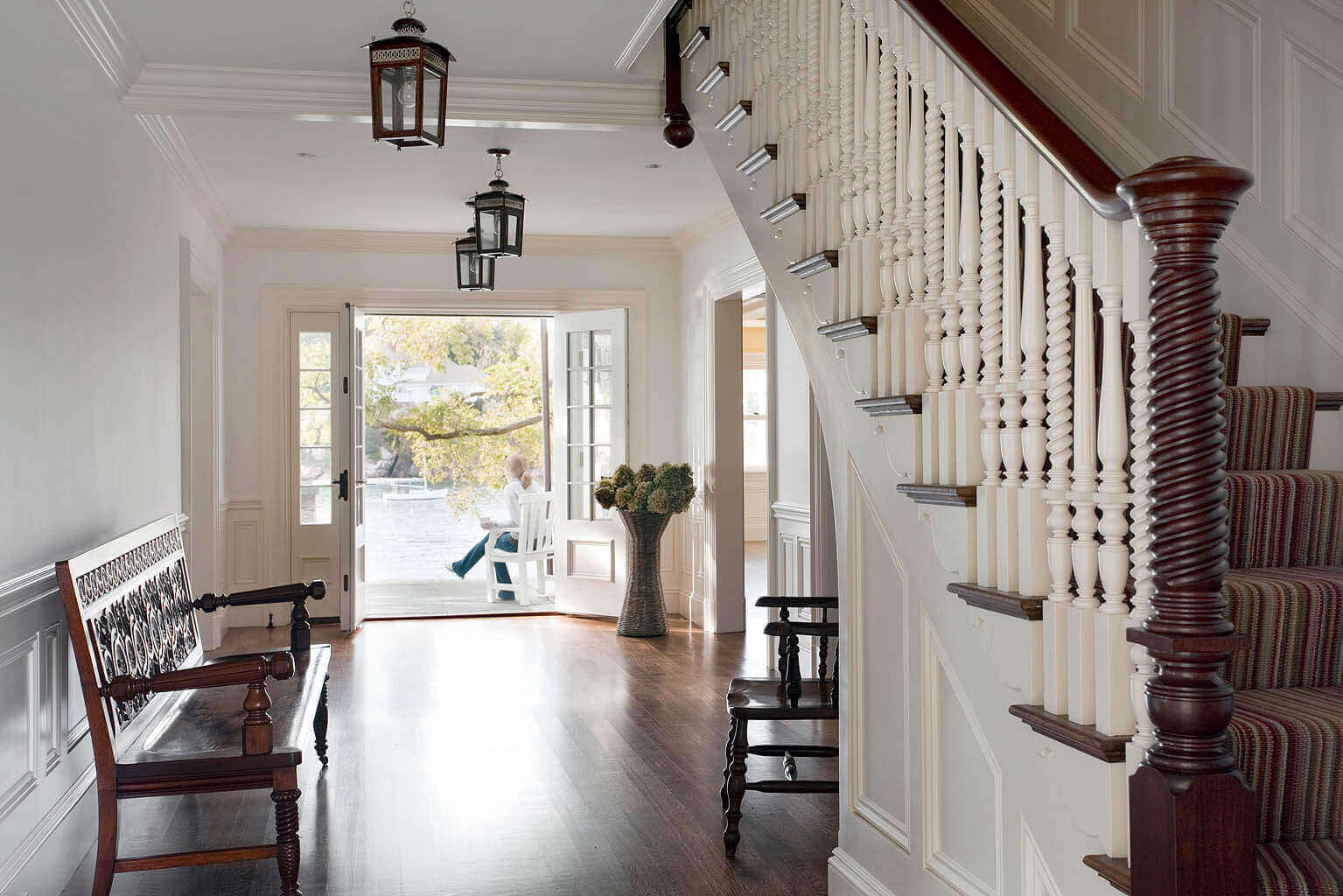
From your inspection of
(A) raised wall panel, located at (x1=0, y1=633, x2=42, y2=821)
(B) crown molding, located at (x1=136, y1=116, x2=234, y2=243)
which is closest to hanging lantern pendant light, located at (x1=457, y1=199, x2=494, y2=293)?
(B) crown molding, located at (x1=136, y1=116, x2=234, y2=243)

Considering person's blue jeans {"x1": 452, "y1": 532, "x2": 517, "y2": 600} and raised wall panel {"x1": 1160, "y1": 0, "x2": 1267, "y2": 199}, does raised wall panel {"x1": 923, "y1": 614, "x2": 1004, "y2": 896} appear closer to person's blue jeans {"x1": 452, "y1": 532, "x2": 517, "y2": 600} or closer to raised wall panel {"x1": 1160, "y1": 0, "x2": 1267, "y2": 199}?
raised wall panel {"x1": 1160, "y1": 0, "x2": 1267, "y2": 199}

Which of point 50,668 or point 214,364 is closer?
point 50,668

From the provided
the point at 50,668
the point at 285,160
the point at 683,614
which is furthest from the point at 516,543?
the point at 50,668

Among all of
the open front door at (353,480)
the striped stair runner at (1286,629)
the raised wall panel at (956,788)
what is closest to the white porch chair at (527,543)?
the open front door at (353,480)

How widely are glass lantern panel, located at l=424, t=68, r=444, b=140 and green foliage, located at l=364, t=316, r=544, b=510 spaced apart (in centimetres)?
963

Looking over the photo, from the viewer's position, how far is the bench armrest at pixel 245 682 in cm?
281

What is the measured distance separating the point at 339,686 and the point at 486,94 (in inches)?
127

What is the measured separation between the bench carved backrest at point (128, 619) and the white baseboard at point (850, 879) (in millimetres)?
1981

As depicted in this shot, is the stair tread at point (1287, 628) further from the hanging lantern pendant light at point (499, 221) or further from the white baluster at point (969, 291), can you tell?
the hanging lantern pendant light at point (499, 221)

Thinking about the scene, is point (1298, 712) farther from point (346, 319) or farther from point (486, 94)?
point (346, 319)

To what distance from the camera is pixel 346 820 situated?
144 inches

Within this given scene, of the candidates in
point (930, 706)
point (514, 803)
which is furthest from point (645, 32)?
point (514, 803)

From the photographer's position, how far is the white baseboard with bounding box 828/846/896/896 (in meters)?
2.70

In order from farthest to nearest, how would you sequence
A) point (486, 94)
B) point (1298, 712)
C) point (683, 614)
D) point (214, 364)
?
point (683, 614) < point (214, 364) < point (486, 94) < point (1298, 712)
